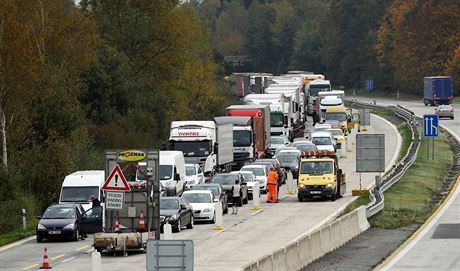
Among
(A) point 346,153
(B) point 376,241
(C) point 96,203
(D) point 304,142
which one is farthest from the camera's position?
(A) point 346,153

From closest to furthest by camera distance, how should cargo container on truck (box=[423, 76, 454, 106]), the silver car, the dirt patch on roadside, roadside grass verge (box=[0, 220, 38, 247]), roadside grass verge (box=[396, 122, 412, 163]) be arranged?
the dirt patch on roadside
roadside grass verge (box=[0, 220, 38, 247])
roadside grass verge (box=[396, 122, 412, 163])
the silver car
cargo container on truck (box=[423, 76, 454, 106])

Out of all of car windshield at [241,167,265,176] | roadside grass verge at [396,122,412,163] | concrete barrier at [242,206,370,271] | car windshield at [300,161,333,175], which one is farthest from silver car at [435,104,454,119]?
concrete barrier at [242,206,370,271]

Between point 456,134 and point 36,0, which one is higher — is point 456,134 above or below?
below

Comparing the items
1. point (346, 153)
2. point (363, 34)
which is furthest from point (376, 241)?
point (363, 34)

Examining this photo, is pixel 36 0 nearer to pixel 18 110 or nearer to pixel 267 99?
pixel 18 110

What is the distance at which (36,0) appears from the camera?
70.8m

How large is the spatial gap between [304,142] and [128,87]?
11.7 m

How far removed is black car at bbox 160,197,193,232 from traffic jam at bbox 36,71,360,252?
1.3 inches

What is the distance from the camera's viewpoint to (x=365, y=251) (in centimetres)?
4072

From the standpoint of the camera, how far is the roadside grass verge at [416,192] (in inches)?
2031

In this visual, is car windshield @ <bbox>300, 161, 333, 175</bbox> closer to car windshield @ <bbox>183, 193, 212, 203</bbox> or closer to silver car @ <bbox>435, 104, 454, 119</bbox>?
car windshield @ <bbox>183, 193, 212, 203</bbox>

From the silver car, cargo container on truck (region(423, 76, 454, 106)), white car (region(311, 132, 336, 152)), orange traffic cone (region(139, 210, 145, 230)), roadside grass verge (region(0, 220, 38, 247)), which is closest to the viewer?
orange traffic cone (region(139, 210, 145, 230))

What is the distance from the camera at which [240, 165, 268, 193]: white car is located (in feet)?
215

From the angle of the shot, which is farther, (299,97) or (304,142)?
(299,97)
